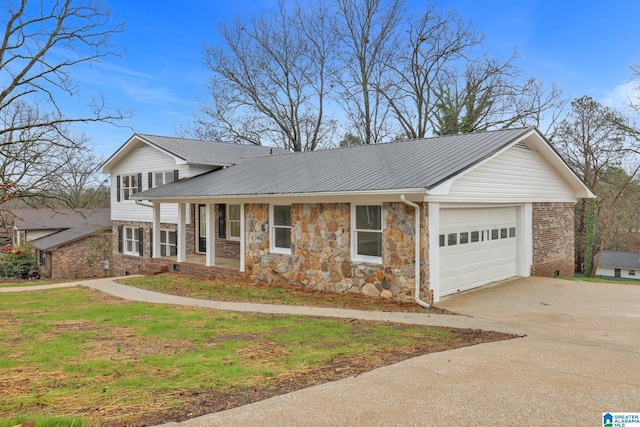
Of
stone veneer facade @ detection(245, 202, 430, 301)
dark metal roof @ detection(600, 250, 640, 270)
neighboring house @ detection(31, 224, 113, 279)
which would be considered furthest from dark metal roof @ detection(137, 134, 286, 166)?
dark metal roof @ detection(600, 250, 640, 270)

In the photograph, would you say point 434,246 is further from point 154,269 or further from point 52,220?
point 52,220

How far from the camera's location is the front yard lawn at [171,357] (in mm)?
4379

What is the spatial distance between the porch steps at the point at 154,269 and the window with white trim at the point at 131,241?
12.9 feet

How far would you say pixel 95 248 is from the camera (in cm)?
2567

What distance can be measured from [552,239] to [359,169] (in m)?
7.23

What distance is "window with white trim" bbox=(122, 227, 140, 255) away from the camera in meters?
21.4

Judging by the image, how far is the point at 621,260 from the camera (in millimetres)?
38938

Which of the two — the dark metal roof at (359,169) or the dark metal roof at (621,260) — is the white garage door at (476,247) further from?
the dark metal roof at (621,260)

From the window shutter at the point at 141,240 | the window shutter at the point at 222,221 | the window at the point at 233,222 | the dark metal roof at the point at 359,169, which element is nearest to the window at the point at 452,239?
the dark metal roof at the point at 359,169

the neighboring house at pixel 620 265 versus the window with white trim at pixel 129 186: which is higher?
the window with white trim at pixel 129 186

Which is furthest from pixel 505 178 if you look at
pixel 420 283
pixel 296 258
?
pixel 296 258

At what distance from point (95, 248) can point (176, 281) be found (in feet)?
43.4

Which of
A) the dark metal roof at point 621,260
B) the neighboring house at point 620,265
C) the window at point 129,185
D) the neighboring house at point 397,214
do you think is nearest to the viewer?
the neighboring house at point 397,214

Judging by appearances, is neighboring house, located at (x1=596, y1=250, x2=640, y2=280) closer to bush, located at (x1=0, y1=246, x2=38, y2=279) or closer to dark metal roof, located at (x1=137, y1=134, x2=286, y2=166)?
dark metal roof, located at (x1=137, y1=134, x2=286, y2=166)
